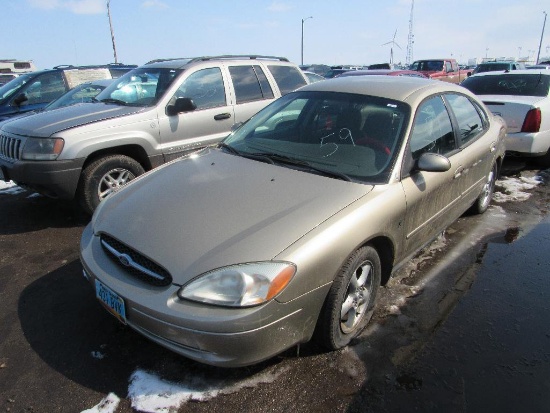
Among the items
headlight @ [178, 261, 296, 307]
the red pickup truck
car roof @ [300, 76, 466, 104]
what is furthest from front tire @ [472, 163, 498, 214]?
the red pickup truck

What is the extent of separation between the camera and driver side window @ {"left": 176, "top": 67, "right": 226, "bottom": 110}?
4.96 metres

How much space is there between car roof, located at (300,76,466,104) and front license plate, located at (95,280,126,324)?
2.36 m

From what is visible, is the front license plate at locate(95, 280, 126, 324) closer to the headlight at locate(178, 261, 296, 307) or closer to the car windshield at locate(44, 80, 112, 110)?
the headlight at locate(178, 261, 296, 307)

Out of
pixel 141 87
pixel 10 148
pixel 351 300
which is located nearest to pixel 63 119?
pixel 10 148

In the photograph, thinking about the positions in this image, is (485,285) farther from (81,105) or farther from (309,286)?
(81,105)

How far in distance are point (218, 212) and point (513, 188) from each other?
16.7 feet

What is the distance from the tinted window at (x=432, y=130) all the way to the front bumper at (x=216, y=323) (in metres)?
1.46

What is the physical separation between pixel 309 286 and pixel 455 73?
21.5 meters

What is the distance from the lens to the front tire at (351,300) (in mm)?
2266

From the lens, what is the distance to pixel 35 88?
301 inches

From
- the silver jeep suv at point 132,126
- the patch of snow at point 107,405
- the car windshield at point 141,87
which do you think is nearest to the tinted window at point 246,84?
the silver jeep suv at point 132,126

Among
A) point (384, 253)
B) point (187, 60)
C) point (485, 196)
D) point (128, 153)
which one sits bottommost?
point (485, 196)

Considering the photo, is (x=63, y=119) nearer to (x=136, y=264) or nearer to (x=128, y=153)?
(x=128, y=153)

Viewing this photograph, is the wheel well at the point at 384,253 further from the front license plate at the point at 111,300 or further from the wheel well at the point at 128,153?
the wheel well at the point at 128,153
